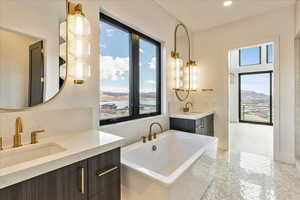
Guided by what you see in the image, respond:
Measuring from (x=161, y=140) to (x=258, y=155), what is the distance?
7.15 feet

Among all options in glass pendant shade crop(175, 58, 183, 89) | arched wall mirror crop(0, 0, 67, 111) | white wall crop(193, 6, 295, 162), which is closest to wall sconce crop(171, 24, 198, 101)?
glass pendant shade crop(175, 58, 183, 89)

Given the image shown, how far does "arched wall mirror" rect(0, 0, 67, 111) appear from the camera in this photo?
111 centimetres

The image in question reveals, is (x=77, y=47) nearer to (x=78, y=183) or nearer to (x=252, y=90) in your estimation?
(x=78, y=183)

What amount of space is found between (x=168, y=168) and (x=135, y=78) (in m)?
1.46

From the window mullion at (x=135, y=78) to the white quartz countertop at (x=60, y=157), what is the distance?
1.04 m

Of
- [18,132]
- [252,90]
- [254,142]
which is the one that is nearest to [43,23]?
[18,132]

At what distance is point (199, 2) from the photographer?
2.57 m

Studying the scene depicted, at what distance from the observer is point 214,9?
277cm

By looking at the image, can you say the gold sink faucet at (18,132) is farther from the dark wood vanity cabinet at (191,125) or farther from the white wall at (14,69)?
the dark wood vanity cabinet at (191,125)

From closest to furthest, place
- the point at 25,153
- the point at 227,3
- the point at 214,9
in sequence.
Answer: the point at 25,153 < the point at 227,3 < the point at 214,9

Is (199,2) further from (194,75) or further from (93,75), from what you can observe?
(93,75)

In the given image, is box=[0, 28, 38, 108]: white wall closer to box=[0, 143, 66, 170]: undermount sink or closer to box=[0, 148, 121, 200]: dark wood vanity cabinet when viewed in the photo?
box=[0, 143, 66, 170]: undermount sink

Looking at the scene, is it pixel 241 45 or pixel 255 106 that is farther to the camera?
pixel 255 106

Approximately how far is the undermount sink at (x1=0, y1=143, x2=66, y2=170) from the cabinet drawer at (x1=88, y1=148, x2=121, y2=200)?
0.89 ft
